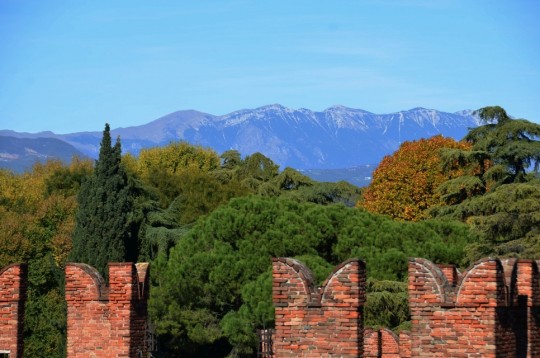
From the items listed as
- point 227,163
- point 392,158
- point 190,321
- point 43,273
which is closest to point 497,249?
point 190,321

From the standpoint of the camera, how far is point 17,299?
1836 centimetres

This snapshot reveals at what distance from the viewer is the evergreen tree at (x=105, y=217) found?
185 ft

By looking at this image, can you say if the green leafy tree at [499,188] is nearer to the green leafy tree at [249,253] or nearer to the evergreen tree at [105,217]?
the green leafy tree at [249,253]

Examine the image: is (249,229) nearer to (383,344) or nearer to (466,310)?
(383,344)

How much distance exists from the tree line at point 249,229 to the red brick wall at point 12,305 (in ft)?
70.0

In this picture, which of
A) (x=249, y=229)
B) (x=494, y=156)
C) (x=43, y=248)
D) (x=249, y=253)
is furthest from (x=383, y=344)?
(x=43, y=248)

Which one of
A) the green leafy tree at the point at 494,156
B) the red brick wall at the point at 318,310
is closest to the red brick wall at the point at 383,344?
the red brick wall at the point at 318,310

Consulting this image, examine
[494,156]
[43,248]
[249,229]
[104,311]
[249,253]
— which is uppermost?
[494,156]

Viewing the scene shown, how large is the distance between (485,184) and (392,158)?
865 inches

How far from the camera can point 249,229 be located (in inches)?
1834

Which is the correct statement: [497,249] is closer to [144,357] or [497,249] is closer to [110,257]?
[110,257]

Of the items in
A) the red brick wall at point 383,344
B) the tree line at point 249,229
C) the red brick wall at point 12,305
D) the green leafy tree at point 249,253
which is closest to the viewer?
the red brick wall at point 12,305

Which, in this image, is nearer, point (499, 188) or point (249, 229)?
point (249, 229)

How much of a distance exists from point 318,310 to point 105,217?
143 feet
